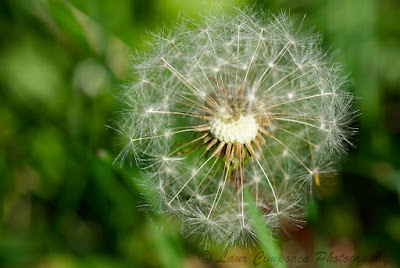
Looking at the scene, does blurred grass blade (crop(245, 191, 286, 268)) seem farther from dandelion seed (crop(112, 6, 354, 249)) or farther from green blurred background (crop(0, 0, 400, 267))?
green blurred background (crop(0, 0, 400, 267))

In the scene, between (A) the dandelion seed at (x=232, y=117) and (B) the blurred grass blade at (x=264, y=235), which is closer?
(B) the blurred grass blade at (x=264, y=235)

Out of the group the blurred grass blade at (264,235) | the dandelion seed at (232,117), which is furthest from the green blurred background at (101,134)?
the blurred grass blade at (264,235)

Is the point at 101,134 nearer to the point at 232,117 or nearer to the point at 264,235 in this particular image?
the point at 232,117

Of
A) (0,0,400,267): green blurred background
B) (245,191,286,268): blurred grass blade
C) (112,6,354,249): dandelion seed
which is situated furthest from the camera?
(0,0,400,267): green blurred background

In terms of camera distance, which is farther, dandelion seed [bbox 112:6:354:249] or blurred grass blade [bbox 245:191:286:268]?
dandelion seed [bbox 112:6:354:249]

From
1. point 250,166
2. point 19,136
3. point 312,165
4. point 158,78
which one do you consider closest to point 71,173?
point 19,136

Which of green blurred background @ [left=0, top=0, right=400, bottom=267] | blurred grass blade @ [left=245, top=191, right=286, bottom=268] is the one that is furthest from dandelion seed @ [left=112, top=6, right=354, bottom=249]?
green blurred background @ [left=0, top=0, right=400, bottom=267]

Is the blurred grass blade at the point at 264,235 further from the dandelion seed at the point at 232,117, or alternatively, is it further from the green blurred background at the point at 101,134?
the green blurred background at the point at 101,134
